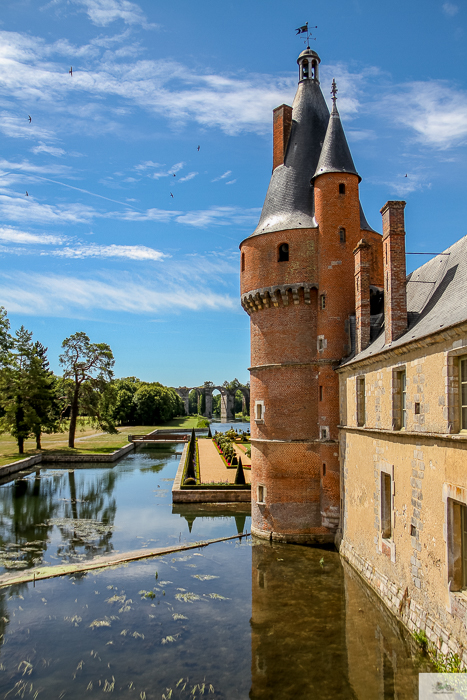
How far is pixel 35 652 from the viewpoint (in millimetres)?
11766

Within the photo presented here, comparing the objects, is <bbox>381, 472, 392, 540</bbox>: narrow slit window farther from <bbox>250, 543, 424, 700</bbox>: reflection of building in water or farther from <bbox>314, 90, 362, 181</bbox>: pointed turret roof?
<bbox>314, 90, 362, 181</bbox>: pointed turret roof

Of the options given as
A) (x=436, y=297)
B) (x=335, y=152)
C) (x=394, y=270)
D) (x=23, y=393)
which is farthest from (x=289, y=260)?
(x=23, y=393)

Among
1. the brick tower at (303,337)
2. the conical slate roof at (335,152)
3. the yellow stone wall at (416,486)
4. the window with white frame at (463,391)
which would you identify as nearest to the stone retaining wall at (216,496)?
the brick tower at (303,337)

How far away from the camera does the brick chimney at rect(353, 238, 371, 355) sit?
1866cm

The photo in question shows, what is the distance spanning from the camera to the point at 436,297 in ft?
46.5

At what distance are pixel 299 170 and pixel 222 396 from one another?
130 metres

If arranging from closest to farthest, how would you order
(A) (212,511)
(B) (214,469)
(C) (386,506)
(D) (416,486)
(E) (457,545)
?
1. (E) (457,545)
2. (D) (416,486)
3. (C) (386,506)
4. (A) (212,511)
5. (B) (214,469)

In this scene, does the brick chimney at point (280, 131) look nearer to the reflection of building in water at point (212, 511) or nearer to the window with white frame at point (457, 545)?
the reflection of building in water at point (212, 511)

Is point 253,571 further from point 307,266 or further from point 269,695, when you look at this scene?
point 307,266

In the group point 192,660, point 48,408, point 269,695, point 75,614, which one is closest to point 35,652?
point 75,614

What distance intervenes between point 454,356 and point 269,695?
757 centimetres

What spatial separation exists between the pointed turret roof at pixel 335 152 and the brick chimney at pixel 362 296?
160 inches

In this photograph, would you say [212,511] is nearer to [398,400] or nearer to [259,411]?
[259,411]

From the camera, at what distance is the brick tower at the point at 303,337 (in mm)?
20281
